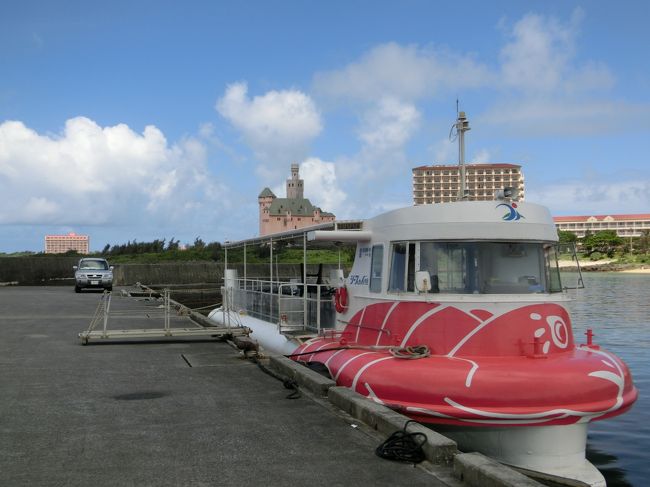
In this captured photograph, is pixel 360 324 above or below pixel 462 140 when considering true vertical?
below

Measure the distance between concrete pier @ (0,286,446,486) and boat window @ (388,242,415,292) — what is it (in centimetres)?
226

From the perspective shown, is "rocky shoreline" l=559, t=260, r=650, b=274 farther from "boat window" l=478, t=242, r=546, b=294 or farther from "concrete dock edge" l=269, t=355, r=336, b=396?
"concrete dock edge" l=269, t=355, r=336, b=396

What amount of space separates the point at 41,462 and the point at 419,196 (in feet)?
50.9

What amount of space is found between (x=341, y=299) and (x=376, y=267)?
130 centimetres

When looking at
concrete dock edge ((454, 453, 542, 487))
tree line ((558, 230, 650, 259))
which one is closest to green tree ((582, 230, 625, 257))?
tree line ((558, 230, 650, 259))

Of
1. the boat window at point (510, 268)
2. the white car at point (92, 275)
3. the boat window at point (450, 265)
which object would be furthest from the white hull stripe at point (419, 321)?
the white car at point (92, 275)

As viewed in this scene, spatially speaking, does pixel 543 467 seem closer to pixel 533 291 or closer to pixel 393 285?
pixel 533 291

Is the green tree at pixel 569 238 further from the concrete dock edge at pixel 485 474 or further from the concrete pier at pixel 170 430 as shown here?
the concrete dock edge at pixel 485 474

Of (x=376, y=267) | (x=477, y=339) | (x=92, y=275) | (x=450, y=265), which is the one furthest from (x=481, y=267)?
(x=92, y=275)

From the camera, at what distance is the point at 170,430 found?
717 cm

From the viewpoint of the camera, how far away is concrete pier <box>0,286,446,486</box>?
5719 millimetres

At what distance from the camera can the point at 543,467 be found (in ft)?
26.6

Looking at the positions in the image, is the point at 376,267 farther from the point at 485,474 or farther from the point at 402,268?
the point at 485,474

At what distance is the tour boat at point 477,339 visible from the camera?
320 inches
